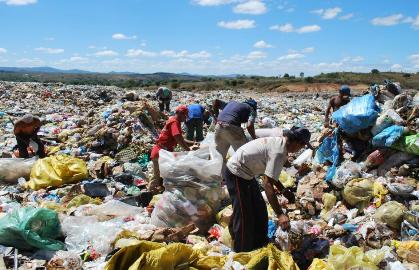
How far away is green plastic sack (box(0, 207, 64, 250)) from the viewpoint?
377 cm

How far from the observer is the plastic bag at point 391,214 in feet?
13.3

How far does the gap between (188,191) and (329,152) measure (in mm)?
2287

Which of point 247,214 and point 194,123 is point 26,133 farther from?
point 247,214

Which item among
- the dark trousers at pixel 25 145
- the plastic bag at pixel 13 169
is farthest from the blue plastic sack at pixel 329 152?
the dark trousers at pixel 25 145

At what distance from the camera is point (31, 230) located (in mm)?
3857

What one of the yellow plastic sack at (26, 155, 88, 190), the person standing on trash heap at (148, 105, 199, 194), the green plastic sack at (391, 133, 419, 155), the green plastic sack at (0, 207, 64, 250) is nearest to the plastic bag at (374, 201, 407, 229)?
the green plastic sack at (391, 133, 419, 155)

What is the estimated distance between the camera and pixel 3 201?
545cm

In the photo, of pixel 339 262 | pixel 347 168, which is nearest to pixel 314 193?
pixel 347 168

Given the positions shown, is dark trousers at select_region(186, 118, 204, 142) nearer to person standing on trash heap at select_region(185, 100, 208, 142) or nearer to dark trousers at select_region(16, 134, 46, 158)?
person standing on trash heap at select_region(185, 100, 208, 142)

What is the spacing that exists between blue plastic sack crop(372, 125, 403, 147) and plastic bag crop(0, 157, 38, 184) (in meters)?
4.69

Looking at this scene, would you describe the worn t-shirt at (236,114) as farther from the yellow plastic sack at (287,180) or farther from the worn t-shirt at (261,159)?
the worn t-shirt at (261,159)

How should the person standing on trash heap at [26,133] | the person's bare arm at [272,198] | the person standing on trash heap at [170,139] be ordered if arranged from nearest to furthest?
the person's bare arm at [272,198], the person standing on trash heap at [170,139], the person standing on trash heap at [26,133]

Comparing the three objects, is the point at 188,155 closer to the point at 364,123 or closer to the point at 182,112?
→ the point at 182,112

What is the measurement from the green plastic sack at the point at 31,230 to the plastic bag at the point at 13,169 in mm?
2566
